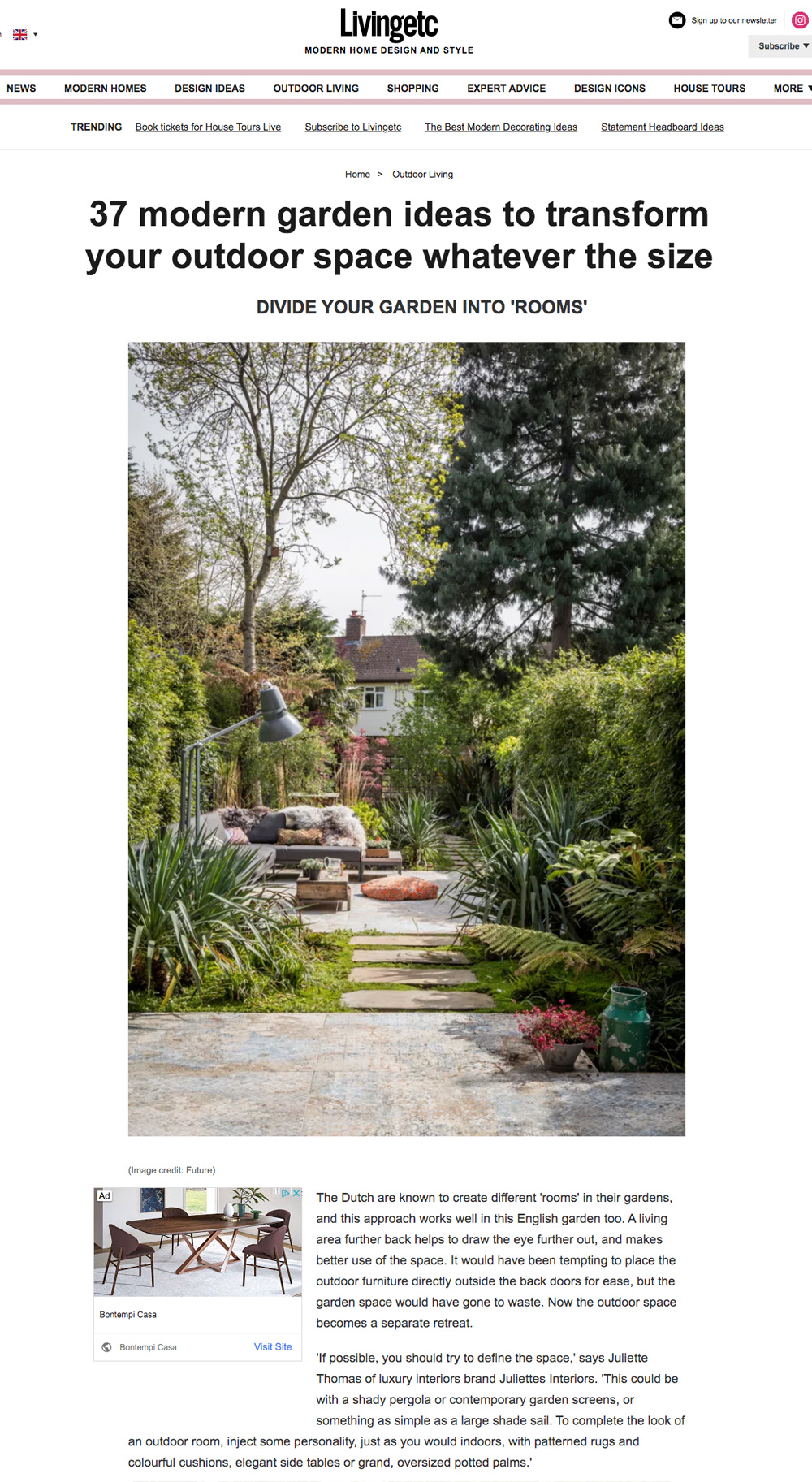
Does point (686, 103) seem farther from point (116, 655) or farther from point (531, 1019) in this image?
point (531, 1019)

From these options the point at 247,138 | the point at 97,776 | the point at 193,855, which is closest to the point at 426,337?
the point at 247,138

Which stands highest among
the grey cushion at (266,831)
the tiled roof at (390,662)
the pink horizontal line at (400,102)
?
the tiled roof at (390,662)

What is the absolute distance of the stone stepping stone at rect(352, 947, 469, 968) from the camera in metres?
6.43

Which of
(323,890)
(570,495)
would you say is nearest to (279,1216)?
(323,890)

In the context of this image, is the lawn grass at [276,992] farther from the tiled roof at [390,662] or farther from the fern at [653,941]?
the tiled roof at [390,662]

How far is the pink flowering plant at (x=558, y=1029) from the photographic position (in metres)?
4.29

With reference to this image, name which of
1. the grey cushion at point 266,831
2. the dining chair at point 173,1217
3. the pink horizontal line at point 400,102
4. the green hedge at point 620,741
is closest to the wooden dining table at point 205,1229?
the dining chair at point 173,1217

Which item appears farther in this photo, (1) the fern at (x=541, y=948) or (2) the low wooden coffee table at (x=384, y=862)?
(2) the low wooden coffee table at (x=384, y=862)

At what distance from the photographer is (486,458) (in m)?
13.6

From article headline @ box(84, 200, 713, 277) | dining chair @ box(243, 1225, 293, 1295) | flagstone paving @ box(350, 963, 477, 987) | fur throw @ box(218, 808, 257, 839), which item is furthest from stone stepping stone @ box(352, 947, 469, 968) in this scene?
fur throw @ box(218, 808, 257, 839)

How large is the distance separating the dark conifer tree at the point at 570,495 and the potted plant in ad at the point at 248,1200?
1059 cm

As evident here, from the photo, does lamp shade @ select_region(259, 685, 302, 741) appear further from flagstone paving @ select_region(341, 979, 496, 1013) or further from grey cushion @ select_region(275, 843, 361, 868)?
grey cushion @ select_region(275, 843, 361, 868)

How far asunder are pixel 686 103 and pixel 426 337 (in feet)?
3.41

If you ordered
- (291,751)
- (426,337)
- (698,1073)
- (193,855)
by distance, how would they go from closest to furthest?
(698,1073) < (426,337) < (193,855) < (291,751)
